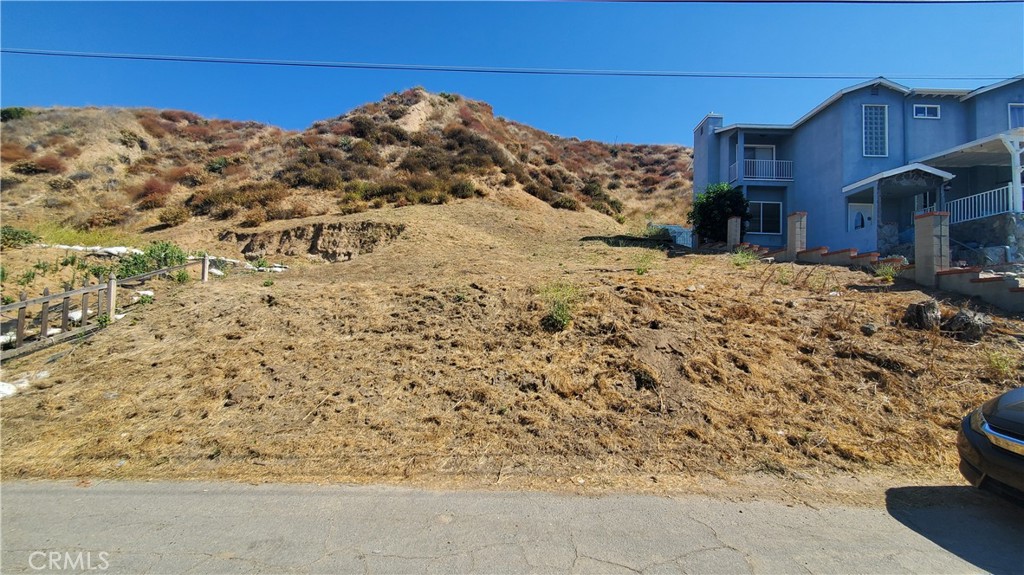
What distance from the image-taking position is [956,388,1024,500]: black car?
135 inches

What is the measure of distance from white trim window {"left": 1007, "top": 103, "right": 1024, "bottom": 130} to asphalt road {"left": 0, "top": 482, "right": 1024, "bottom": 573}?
68.7 ft

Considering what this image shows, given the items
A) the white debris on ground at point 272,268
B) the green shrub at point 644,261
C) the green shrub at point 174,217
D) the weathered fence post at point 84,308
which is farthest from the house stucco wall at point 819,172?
the green shrub at point 174,217

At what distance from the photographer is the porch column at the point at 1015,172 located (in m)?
13.4

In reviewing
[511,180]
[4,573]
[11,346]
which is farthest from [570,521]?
[511,180]

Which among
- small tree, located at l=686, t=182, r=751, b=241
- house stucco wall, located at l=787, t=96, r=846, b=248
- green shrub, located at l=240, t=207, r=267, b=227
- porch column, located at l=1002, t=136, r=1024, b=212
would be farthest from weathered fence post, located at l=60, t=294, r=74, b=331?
porch column, located at l=1002, t=136, r=1024, b=212

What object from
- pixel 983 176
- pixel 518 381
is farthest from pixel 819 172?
pixel 518 381

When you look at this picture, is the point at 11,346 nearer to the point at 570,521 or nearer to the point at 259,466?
the point at 259,466

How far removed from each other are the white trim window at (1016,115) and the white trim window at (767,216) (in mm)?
7741

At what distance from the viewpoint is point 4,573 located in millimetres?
3340

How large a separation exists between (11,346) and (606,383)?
30.8 feet

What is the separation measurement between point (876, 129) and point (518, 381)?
63.0 ft

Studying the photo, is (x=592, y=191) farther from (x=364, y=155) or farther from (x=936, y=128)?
(x=936, y=128)

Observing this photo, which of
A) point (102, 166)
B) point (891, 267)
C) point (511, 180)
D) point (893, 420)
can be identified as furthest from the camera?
point (102, 166)

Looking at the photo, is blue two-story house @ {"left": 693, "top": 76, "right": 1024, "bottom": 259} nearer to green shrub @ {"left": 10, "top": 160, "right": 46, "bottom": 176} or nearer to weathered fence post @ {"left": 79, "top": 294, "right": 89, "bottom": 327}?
weathered fence post @ {"left": 79, "top": 294, "right": 89, "bottom": 327}
